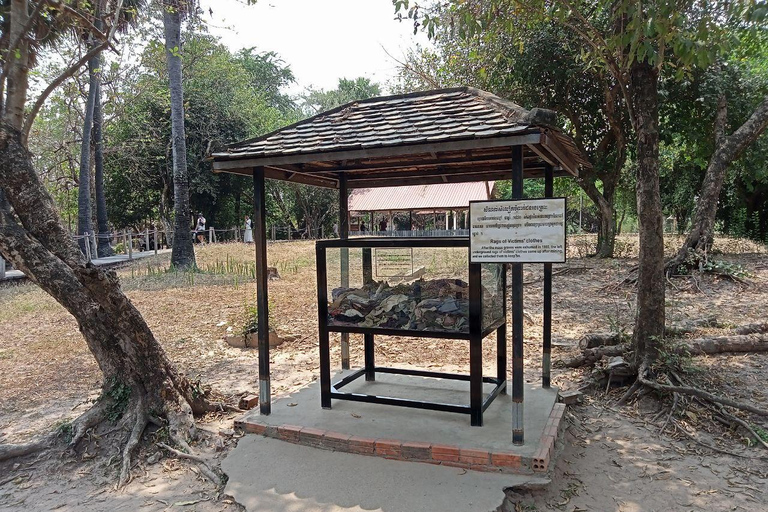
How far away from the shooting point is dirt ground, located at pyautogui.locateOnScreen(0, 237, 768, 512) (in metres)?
3.39

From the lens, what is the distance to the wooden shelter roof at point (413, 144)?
3375mm

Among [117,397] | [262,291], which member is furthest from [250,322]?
[262,291]

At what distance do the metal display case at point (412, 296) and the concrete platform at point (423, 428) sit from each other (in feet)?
0.50

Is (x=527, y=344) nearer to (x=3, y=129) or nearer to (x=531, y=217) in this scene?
(x=531, y=217)

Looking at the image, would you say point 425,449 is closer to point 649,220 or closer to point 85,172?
point 649,220

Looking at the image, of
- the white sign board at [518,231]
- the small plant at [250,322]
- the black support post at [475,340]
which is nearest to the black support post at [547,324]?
the black support post at [475,340]

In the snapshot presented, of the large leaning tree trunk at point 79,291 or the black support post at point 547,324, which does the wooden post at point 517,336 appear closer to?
the black support post at point 547,324

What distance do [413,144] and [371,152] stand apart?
337mm

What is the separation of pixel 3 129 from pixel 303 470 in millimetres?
3599

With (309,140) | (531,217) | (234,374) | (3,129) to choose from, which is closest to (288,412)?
(234,374)

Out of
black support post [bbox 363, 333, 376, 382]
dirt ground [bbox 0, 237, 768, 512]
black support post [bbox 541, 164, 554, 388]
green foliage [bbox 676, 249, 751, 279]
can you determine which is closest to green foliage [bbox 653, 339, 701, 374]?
dirt ground [bbox 0, 237, 768, 512]

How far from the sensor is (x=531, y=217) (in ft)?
11.2

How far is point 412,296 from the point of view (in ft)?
13.6

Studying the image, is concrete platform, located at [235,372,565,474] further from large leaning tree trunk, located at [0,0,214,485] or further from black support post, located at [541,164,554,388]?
large leaning tree trunk, located at [0,0,214,485]
